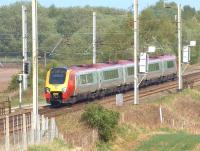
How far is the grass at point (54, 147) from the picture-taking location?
26823 mm

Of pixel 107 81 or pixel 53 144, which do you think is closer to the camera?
pixel 53 144

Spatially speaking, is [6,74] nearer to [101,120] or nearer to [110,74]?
[110,74]

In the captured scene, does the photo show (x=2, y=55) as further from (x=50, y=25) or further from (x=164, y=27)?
(x=164, y=27)

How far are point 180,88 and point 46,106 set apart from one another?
13868mm

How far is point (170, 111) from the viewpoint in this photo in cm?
4725

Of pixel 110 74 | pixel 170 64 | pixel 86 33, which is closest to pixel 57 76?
pixel 110 74

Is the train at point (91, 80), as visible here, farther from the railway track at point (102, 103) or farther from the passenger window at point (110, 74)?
the railway track at point (102, 103)

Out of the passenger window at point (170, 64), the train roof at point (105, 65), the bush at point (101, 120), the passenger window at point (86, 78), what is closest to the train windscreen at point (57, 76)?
the train roof at point (105, 65)

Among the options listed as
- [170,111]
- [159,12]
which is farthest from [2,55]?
[170,111]

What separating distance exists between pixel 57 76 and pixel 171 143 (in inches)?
544

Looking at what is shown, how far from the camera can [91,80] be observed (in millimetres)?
51344

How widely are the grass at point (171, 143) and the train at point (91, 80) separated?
10784 millimetres

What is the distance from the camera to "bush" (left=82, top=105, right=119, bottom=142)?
34656mm

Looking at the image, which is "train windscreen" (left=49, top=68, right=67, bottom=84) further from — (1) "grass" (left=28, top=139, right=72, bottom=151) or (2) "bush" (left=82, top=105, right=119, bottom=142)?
(1) "grass" (left=28, top=139, right=72, bottom=151)
